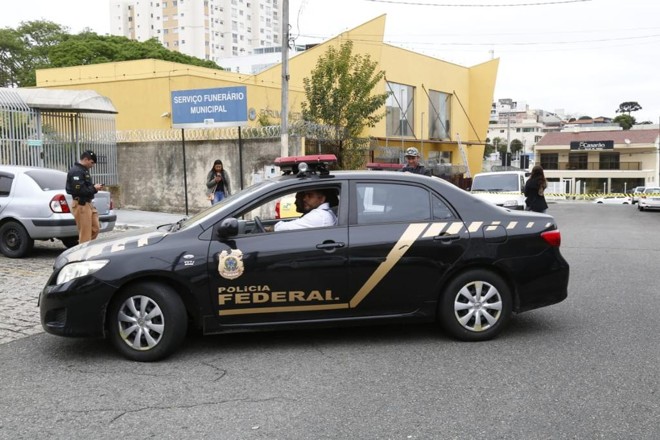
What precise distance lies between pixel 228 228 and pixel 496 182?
15512 millimetres

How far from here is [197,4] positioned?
111188 mm

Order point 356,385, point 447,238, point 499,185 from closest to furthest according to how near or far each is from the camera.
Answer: point 356,385
point 447,238
point 499,185

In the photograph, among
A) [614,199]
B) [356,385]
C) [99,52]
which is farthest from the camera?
[614,199]

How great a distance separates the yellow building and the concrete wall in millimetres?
3642

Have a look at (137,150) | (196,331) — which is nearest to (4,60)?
(137,150)

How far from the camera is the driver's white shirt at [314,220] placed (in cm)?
545

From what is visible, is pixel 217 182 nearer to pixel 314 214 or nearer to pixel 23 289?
pixel 23 289

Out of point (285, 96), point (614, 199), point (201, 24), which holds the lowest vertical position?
point (614, 199)

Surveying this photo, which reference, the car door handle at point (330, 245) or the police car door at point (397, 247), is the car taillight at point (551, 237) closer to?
the police car door at point (397, 247)

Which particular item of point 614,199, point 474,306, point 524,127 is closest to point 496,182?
point 474,306

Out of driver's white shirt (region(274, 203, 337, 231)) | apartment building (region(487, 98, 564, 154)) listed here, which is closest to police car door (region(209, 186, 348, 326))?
driver's white shirt (region(274, 203, 337, 231))

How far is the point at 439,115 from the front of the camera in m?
38.5

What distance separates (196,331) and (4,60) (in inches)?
2353

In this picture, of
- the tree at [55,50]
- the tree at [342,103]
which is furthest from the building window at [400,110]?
the tree at [55,50]
